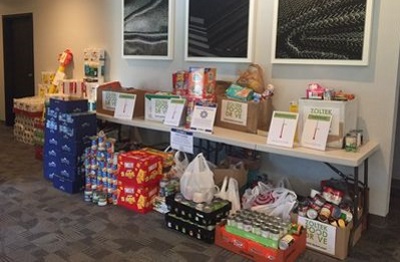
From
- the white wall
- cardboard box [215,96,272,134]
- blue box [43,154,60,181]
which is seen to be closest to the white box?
the white wall

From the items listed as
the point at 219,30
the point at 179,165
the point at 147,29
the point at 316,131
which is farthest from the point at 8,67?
the point at 316,131

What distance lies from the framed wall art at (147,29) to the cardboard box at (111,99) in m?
0.52

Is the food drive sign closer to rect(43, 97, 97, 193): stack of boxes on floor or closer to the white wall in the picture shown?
the white wall

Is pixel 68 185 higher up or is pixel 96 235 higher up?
pixel 68 185

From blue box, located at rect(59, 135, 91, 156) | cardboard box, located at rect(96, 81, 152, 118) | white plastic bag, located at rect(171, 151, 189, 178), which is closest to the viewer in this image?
white plastic bag, located at rect(171, 151, 189, 178)

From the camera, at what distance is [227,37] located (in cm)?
352

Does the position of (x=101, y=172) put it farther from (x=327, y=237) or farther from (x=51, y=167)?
(x=327, y=237)

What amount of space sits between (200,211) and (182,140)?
0.72 metres

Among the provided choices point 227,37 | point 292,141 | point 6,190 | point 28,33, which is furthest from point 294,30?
point 28,33

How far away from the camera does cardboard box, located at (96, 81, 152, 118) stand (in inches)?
147

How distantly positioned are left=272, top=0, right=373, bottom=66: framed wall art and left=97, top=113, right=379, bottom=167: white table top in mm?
727

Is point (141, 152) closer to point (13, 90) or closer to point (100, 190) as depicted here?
point (100, 190)

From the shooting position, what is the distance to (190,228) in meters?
2.67

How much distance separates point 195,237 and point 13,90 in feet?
17.4
